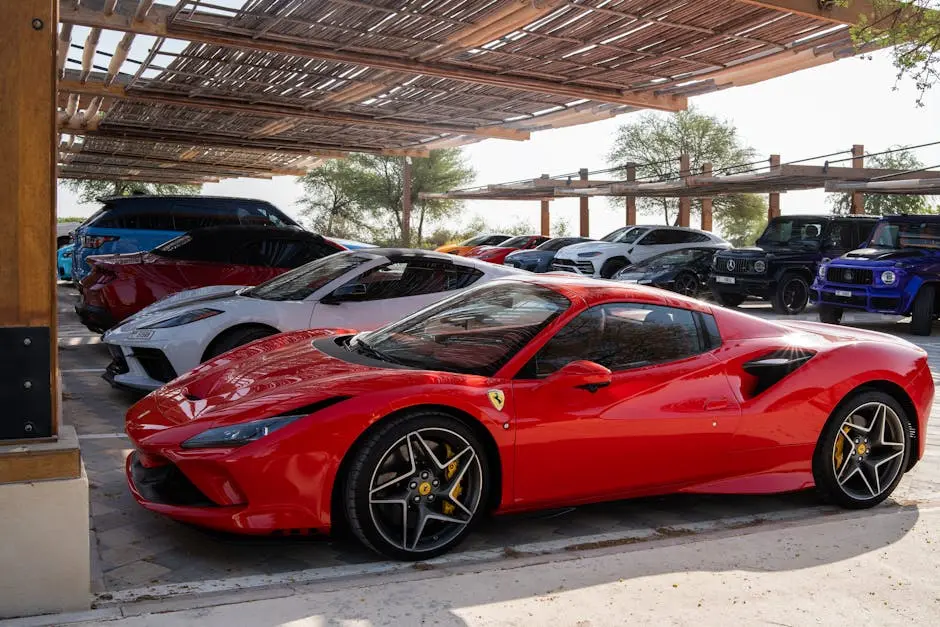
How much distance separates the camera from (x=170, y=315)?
767 centimetres

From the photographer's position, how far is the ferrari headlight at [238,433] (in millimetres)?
4105

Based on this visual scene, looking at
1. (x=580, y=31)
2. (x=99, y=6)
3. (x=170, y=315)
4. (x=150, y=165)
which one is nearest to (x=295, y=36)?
(x=99, y=6)

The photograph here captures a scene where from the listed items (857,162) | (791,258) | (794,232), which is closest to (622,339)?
(791,258)

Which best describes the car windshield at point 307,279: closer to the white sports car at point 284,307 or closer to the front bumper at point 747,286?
the white sports car at point 284,307

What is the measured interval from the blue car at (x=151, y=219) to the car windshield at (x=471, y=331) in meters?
8.44

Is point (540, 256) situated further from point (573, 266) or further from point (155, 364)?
point (155, 364)

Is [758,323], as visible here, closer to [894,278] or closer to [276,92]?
[894,278]

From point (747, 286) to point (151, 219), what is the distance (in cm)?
1061

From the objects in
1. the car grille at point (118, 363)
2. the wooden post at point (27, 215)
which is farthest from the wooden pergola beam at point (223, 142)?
the wooden post at point (27, 215)

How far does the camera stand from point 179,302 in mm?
8102

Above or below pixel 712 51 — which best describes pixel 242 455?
below

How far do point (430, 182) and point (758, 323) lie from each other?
42355mm

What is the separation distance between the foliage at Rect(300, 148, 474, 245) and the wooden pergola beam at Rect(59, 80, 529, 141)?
3010 cm

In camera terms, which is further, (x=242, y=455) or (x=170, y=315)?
(x=170, y=315)
